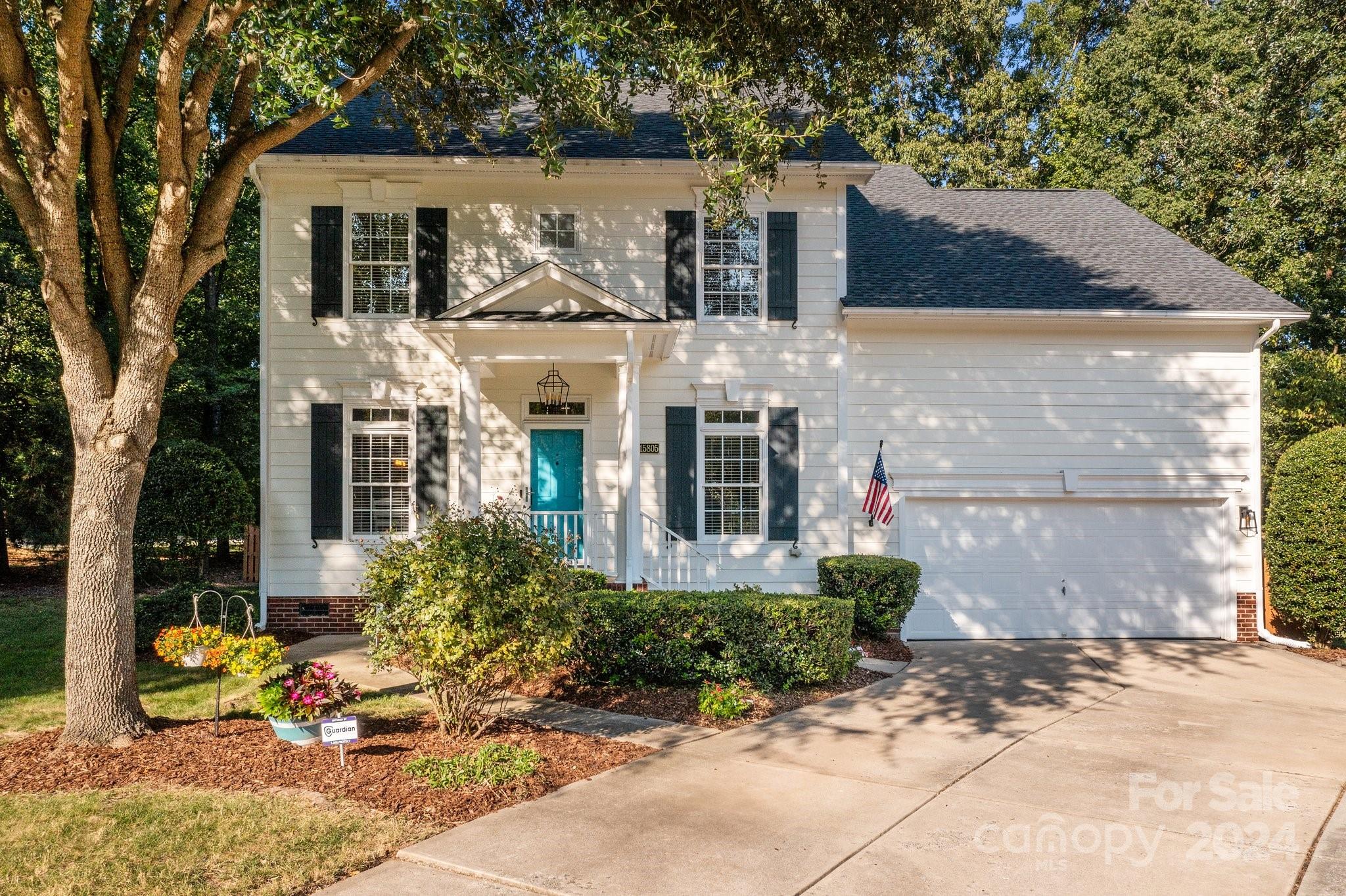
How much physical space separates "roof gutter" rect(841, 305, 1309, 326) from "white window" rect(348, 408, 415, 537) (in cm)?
604

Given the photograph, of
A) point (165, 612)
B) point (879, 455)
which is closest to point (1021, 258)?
point (879, 455)

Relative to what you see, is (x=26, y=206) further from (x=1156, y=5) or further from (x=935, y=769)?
(x=1156, y=5)

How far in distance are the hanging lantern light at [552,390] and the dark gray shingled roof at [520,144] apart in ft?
9.27

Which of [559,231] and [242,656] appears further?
[559,231]

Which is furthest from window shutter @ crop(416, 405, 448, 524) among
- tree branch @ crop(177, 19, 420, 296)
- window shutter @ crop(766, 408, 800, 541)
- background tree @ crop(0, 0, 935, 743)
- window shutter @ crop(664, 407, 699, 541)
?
tree branch @ crop(177, 19, 420, 296)

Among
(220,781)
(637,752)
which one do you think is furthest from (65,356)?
(637,752)

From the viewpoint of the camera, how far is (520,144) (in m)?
11.5

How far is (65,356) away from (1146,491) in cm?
1214

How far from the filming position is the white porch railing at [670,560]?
10.9m

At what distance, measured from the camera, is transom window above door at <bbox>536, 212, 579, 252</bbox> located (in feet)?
37.7

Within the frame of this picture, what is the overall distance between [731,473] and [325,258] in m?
5.98

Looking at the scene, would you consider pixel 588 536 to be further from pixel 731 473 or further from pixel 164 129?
pixel 164 129

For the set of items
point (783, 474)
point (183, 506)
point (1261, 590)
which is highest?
point (783, 474)

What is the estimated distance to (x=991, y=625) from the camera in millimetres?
11688
